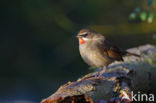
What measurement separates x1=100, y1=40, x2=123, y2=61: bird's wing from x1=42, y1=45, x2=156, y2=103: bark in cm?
10

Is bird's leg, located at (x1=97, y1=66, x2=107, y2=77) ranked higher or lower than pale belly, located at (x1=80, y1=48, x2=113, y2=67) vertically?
lower

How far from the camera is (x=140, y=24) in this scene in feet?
31.7

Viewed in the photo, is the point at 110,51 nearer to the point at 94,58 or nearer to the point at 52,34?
the point at 94,58

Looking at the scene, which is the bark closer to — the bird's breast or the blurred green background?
the bird's breast

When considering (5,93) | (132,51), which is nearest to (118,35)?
(5,93)

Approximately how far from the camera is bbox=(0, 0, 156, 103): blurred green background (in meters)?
9.27

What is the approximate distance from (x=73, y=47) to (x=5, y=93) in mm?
2053

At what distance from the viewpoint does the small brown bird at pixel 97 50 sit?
17.9ft

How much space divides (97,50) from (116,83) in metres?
1.26

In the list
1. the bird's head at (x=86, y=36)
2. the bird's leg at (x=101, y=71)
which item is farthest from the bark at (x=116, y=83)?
the bird's head at (x=86, y=36)

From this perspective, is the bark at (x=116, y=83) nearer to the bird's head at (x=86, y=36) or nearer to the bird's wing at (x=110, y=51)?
the bird's wing at (x=110, y=51)

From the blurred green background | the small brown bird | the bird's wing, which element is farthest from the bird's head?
the blurred green background

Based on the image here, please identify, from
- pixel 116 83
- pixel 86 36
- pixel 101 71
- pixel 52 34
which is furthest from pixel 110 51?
pixel 52 34

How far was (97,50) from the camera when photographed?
5.50 meters
